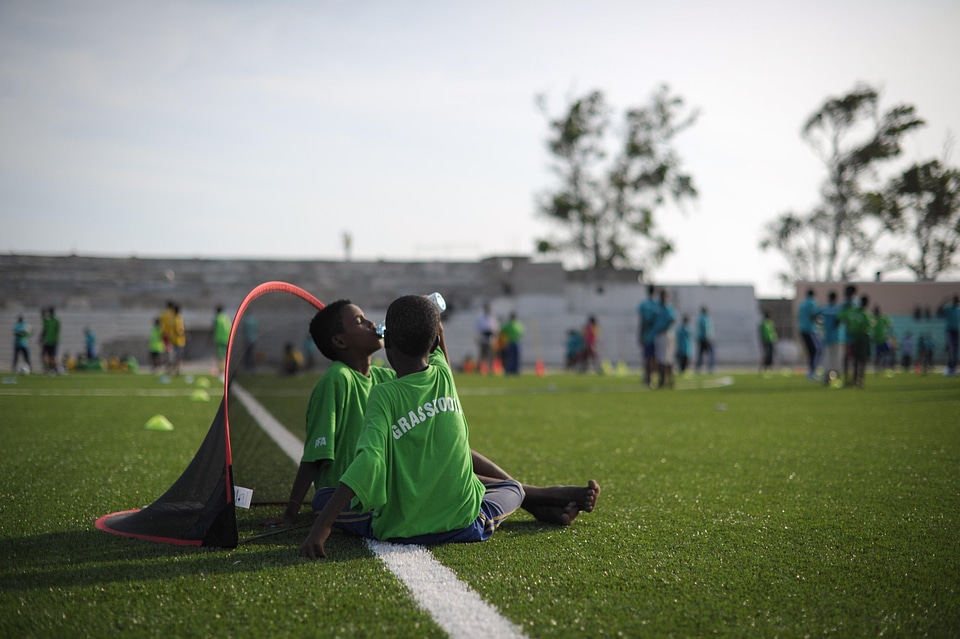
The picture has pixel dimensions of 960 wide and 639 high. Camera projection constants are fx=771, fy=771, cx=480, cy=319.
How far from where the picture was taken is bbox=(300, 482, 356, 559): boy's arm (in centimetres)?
287

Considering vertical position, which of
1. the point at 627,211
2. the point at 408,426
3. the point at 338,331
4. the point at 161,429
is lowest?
the point at 161,429

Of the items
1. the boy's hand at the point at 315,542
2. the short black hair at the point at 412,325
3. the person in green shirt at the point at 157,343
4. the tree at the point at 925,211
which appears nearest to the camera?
the boy's hand at the point at 315,542

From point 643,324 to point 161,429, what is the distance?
32.2 feet

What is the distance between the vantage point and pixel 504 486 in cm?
362

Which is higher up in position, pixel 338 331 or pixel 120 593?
pixel 338 331

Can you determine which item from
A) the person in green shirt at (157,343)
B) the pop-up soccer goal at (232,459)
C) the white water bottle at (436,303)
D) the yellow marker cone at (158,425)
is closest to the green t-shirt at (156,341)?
the person in green shirt at (157,343)

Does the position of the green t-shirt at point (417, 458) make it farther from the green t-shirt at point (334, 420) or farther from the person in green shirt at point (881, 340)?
the person in green shirt at point (881, 340)

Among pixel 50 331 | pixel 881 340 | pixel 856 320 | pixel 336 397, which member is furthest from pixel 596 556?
pixel 50 331

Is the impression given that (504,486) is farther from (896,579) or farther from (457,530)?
(896,579)

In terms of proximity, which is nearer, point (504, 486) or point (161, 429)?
point (504, 486)

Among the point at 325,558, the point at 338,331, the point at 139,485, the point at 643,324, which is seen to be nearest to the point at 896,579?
the point at 325,558

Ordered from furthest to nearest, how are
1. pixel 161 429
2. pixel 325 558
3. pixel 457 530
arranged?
pixel 161 429 → pixel 457 530 → pixel 325 558

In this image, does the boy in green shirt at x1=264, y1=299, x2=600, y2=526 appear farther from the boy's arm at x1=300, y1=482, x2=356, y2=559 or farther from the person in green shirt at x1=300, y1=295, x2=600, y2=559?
the boy's arm at x1=300, y1=482, x2=356, y2=559

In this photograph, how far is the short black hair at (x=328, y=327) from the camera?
12.3 feet
